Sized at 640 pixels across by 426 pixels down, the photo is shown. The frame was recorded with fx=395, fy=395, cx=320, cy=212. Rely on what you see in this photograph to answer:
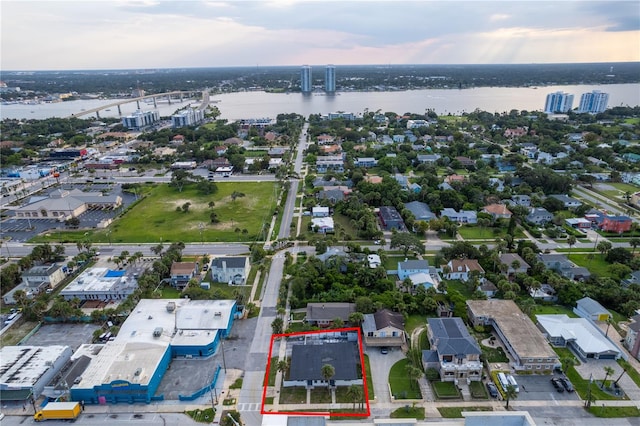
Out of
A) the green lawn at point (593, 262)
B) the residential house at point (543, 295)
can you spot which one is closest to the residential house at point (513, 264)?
Answer: the residential house at point (543, 295)

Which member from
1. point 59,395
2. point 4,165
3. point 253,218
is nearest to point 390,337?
point 59,395

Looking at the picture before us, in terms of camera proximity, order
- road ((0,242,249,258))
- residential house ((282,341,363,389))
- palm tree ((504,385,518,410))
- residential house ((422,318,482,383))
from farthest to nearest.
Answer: road ((0,242,249,258)) < residential house ((422,318,482,383)) < residential house ((282,341,363,389)) < palm tree ((504,385,518,410))

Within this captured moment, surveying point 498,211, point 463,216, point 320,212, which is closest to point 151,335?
point 320,212

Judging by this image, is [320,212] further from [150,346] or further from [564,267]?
[150,346]

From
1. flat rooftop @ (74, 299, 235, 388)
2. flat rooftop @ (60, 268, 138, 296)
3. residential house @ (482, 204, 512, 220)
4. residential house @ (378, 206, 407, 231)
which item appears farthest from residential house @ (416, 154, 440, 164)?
flat rooftop @ (60, 268, 138, 296)

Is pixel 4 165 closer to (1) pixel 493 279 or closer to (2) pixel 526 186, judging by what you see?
(1) pixel 493 279

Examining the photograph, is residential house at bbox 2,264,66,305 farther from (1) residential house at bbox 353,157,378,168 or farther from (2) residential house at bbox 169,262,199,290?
(1) residential house at bbox 353,157,378,168
